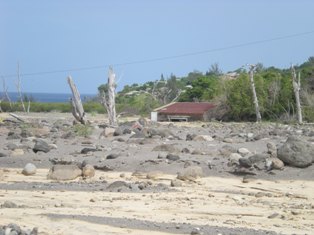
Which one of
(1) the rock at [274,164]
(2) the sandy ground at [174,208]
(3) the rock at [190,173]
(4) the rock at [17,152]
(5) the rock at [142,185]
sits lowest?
(2) the sandy ground at [174,208]

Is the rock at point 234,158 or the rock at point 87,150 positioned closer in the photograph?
the rock at point 234,158

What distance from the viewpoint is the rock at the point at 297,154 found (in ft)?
39.2

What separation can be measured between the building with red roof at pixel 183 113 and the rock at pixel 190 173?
27.5 metres

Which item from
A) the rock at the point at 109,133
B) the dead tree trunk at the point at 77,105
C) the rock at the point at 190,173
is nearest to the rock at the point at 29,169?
the rock at the point at 190,173

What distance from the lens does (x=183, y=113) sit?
1585 inches

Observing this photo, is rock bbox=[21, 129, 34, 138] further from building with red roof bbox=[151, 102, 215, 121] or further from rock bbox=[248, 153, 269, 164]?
building with red roof bbox=[151, 102, 215, 121]

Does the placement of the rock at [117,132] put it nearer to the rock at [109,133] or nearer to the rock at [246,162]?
the rock at [109,133]

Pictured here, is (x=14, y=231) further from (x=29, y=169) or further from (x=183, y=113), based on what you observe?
(x=183, y=113)

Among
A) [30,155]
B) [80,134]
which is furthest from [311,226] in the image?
[80,134]

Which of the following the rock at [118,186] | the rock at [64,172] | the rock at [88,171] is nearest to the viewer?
the rock at [118,186]

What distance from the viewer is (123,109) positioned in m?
49.0

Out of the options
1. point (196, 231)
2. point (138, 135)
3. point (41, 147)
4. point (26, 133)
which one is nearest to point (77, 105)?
point (26, 133)

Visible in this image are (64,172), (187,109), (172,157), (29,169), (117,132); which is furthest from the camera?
(187,109)

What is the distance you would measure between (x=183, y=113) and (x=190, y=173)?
28.9 meters
